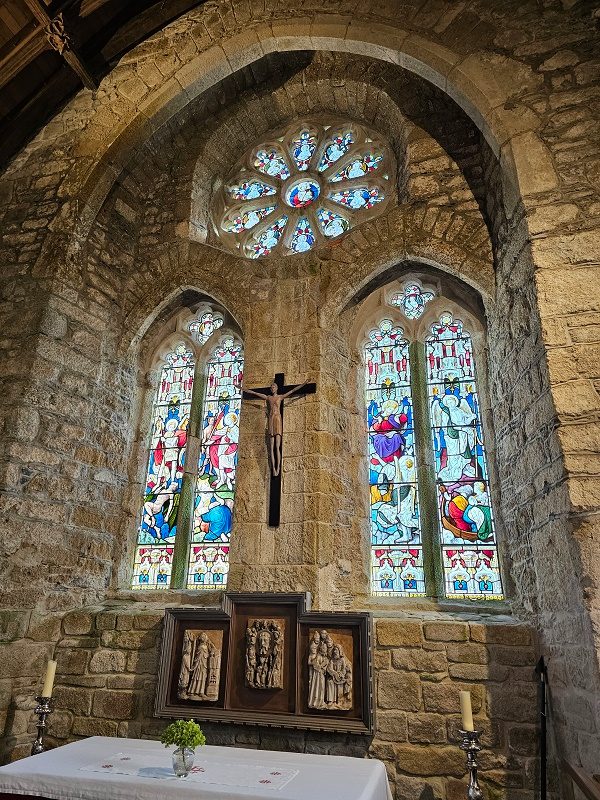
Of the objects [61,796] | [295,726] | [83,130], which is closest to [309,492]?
[295,726]

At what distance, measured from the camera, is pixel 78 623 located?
4.02 m

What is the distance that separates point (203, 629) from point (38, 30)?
205 inches

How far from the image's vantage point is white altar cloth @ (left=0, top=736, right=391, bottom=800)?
2.21m

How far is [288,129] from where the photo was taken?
6145 millimetres

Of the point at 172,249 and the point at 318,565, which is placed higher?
the point at 172,249

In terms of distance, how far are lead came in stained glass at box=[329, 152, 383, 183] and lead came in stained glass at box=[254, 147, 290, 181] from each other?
2.00 feet

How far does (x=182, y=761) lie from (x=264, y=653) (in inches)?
44.2

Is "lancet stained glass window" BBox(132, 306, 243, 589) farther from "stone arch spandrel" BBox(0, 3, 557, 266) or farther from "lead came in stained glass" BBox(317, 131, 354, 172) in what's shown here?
"lead came in stained glass" BBox(317, 131, 354, 172)

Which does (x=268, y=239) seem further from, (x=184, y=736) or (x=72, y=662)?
(x=184, y=736)

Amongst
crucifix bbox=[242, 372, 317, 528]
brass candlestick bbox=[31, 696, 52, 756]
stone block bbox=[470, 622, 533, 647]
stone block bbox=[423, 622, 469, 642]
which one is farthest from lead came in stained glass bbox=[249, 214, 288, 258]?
brass candlestick bbox=[31, 696, 52, 756]

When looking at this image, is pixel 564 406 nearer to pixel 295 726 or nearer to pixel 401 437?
pixel 401 437

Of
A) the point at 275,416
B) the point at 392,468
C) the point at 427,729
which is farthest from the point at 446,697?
the point at 275,416

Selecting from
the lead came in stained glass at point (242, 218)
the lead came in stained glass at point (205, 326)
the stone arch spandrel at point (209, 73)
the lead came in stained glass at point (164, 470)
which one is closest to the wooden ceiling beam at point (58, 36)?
the stone arch spandrel at point (209, 73)

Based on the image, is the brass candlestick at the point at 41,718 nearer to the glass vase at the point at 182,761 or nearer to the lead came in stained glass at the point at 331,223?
the glass vase at the point at 182,761
